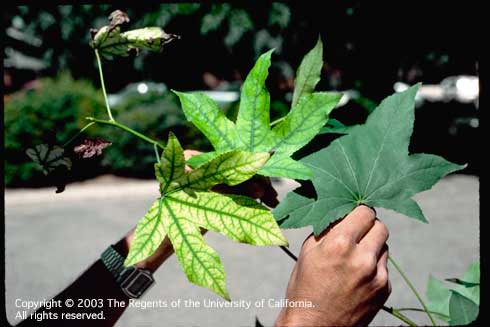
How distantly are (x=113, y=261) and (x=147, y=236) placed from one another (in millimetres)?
403

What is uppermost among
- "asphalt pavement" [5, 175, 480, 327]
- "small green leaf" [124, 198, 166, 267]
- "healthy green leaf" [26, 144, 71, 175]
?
"healthy green leaf" [26, 144, 71, 175]

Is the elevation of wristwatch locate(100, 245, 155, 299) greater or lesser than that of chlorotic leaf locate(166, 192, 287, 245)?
lesser

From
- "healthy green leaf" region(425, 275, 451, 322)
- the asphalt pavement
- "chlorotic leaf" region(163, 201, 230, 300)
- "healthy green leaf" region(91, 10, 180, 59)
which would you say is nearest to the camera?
"chlorotic leaf" region(163, 201, 230, 300)

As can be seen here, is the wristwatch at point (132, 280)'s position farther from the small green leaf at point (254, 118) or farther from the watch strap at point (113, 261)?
the small green leaf at point (254, 118)

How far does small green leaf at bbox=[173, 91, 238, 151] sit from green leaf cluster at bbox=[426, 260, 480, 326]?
1.29 ft

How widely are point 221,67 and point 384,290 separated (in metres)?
12.0

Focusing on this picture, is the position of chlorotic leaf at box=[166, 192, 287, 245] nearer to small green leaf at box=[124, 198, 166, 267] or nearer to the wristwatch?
small green leaf at box=[124, 198, 166, 267]

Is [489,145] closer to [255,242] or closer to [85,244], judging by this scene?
[255,242]

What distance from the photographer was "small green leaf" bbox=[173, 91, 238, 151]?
60cm

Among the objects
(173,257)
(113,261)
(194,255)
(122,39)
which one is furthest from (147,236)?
(173,257)

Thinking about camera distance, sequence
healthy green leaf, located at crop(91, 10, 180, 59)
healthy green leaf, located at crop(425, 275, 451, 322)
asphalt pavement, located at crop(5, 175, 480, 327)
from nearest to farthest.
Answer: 1. healthy green leaf, located at crop(91, 10, 180, 59)
2. healthy green leaf, located at crop(425, 275, 451, 322)
3. asphalt pavement, located at crop(5, 175, 480, 327)

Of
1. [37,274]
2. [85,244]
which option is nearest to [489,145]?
[37,274]

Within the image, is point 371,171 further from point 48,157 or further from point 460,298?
point 48,157

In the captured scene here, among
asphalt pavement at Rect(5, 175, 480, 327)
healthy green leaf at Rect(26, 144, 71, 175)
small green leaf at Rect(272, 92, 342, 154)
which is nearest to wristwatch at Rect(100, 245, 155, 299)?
healthy green leaf at Rect(26, 144, 71, 175)
